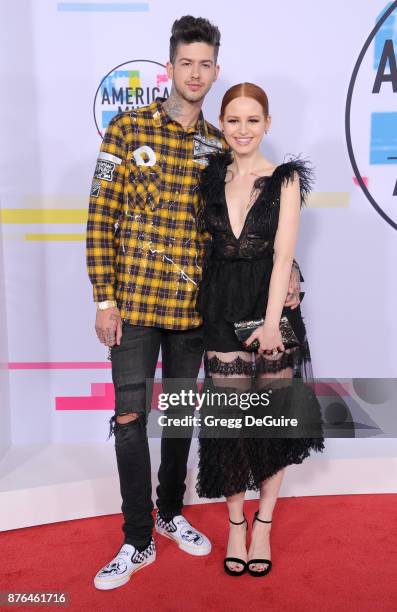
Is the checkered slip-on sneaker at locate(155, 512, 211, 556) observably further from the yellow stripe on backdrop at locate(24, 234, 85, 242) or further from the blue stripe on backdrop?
the blue stripe on backdrop

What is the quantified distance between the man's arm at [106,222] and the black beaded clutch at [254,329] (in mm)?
421

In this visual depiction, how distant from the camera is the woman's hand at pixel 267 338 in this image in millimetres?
2027

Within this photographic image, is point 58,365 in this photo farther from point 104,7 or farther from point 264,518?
point 104,7

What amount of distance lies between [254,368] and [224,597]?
0.77 metres

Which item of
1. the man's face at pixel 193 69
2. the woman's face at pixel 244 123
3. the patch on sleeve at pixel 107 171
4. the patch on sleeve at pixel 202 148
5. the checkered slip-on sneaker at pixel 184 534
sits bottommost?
the checkered slip-on sneaker at pixel 184 534

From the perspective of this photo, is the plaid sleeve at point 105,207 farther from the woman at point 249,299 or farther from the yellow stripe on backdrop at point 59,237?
the yellow stripe on backdrop at point 59,237

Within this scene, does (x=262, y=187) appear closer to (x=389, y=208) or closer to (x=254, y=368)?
(x=254, y=368)

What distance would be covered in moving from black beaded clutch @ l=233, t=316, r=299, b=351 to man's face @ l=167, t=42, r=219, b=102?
789 millimetres

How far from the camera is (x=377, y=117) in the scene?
302 cm

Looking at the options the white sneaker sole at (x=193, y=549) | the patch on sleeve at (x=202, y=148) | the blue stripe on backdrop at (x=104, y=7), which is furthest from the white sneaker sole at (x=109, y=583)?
the blue stripe on backdrop at (x=104, y=7)

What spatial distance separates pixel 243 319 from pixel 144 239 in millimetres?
442

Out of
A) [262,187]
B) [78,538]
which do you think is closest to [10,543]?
[78,538]

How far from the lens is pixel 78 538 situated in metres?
2.53

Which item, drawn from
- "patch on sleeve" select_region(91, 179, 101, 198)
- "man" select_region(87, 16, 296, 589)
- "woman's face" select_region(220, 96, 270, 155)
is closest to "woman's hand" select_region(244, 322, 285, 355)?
"man" select_region(87, 16, 296, 589)
